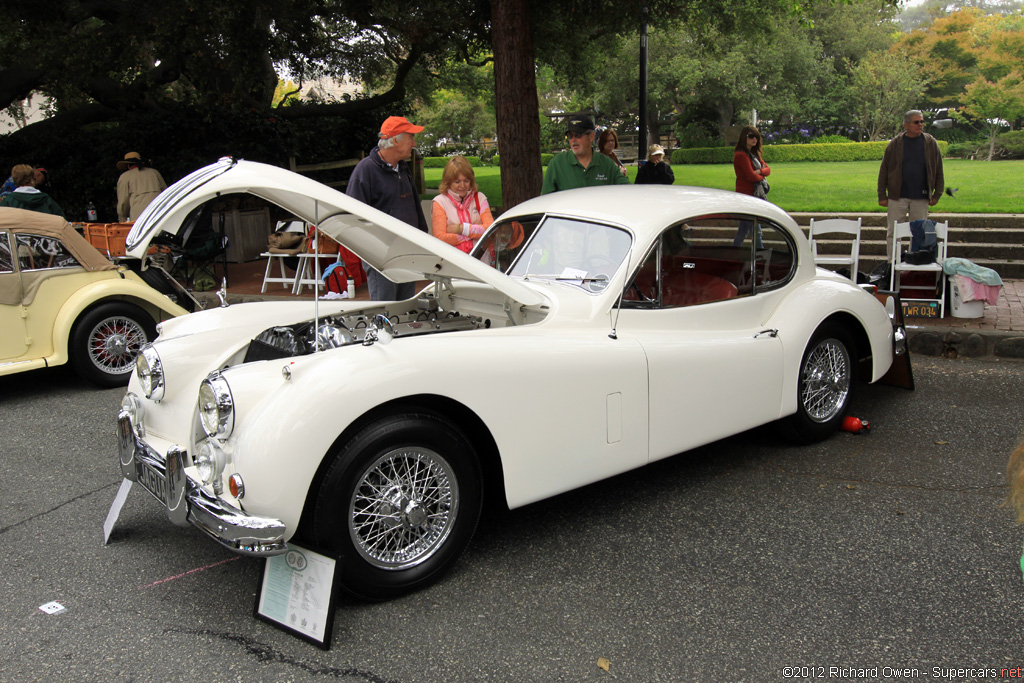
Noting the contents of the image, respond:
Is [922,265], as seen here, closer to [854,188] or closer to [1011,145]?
[854,188]

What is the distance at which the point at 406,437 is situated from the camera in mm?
3166

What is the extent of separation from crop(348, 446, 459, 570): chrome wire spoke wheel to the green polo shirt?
4.10 meters

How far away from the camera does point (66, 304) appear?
6395 mm

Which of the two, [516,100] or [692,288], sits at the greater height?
[516,100]

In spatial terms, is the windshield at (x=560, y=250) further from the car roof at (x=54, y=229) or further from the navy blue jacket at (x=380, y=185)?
the car roof at (x=54, y=229)

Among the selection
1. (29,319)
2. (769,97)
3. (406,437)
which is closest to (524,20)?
(29,319)

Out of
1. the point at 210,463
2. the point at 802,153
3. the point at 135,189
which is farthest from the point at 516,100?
the point at 802,153

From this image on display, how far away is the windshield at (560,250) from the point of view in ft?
13.8

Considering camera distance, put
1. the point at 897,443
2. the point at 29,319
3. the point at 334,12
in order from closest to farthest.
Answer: the point at 897,443 < the point at 29,319 < the point at 334,12

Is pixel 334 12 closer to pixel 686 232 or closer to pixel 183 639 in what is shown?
pixel 686 232

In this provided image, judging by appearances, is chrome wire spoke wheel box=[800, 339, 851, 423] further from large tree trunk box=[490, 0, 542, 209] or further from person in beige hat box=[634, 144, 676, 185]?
person in beige hat box=[634, 144, 676, 185]

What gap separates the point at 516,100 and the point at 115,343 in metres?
4.58

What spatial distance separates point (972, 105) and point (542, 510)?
44277 mm

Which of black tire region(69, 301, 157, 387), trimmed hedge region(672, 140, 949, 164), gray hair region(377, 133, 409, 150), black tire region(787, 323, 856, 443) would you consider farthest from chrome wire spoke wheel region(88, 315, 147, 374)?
trimmed hedge region(672, 140, 949, 164)
